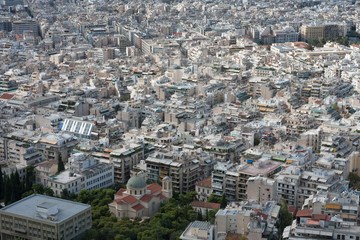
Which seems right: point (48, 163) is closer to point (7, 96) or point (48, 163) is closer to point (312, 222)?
point (312, 222)

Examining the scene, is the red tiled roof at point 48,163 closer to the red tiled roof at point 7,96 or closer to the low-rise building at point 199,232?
the low-rise building at point 199,232

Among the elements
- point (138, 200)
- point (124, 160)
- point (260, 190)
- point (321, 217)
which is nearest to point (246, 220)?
point (321, 217)

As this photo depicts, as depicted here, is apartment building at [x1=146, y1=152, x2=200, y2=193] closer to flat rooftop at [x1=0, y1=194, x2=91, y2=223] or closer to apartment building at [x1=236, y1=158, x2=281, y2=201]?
apartment building at [x1=236, y1=158, x2=281, y2=201]

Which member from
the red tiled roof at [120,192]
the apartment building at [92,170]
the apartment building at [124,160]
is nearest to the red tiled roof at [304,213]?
the red tiled roof at [120,192]

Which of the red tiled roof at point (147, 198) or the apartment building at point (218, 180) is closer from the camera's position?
the red tiled roof at point (147, 198)

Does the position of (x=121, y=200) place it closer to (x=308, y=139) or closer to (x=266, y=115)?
(x=308, y=139)

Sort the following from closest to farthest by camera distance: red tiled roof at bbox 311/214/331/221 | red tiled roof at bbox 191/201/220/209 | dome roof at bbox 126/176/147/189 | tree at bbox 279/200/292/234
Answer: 1. red tiled roof at bbox 311/214/331/221
2. tree at bbox 279/200/292/234
3. red tiled roof at bbox 191/201/220/209
4. dome roof at bbox 126/176/147/189

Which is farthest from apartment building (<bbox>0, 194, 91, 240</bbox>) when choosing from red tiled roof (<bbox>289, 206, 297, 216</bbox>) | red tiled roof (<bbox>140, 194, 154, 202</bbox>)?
red tiled roof (<bbox>289, 206, 297, 216</bbox>)
